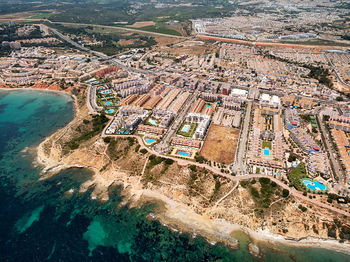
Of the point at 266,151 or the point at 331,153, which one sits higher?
the point at 266,151

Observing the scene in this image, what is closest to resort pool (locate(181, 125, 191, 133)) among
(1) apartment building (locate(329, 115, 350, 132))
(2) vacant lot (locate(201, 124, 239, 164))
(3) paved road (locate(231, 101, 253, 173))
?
(2) vacant lot (locate(201, 124, 239, 164))

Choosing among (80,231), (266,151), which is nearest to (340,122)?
(266,151)

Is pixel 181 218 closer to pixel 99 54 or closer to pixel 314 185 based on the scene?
pixel 314 185

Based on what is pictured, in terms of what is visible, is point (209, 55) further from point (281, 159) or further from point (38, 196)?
point (38, 196)

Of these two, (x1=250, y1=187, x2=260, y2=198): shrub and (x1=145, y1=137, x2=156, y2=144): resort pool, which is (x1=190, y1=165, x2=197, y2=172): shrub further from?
(x1=145, y1=137, x2=156, y2=144): resort pool

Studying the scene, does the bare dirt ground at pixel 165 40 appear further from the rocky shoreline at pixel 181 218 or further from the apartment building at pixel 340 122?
the rocky shoreline at pixel 181 218

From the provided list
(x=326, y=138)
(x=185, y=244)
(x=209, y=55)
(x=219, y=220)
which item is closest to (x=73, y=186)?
(x=185, y=244)
